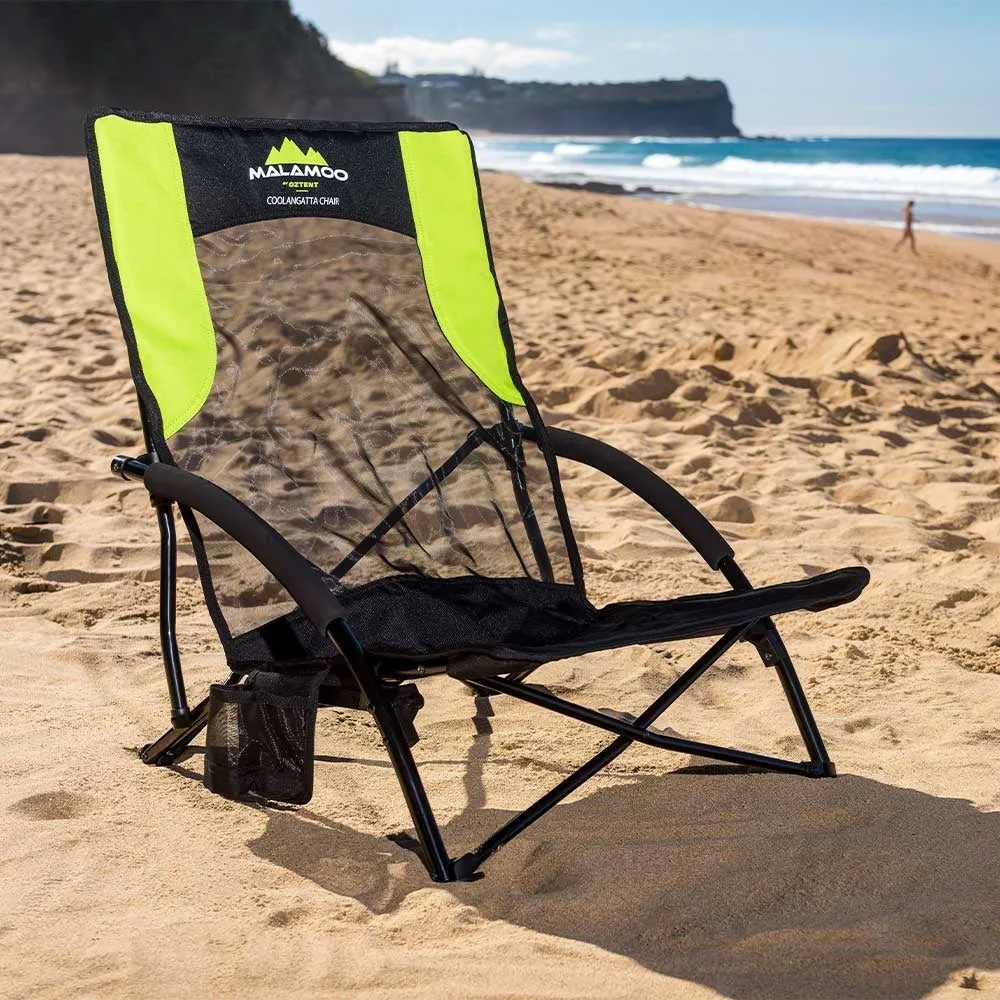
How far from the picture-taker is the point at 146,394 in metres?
2.34

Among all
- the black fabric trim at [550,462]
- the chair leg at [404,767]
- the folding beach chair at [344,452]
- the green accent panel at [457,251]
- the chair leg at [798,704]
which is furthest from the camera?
the green accent panel at [457,251]

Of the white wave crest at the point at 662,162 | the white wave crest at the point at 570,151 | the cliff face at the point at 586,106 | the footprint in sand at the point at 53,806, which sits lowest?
the footprint in sand at the point at 53,806

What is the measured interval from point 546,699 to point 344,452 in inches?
36.8

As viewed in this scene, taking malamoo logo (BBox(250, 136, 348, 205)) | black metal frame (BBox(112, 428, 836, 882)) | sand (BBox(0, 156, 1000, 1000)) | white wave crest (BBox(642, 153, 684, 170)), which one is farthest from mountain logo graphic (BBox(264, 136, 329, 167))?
white wave crest (BBox(642, 153, 684, 170))

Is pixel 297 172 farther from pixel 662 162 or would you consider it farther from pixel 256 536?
pixel 662 162

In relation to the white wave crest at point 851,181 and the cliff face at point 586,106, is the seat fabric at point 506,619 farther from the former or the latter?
the cliff face at point 586,106

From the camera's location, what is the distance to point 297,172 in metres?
2.67

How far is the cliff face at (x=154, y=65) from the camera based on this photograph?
37562 millimetres

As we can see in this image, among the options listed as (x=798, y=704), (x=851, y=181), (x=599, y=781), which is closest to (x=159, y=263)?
(x=599, y=781)

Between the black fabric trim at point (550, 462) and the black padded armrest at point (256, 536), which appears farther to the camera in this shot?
the black fabric trim at point (550, 462)

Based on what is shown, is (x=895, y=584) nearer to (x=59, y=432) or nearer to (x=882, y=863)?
(x=882, y=863)

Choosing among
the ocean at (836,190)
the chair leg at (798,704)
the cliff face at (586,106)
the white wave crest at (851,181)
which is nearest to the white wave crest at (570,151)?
the ocean at (836,190)

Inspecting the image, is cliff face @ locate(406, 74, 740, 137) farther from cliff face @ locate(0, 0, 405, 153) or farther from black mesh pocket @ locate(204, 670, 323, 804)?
black mesh pocket @ locate(204, 670, 323, 804)

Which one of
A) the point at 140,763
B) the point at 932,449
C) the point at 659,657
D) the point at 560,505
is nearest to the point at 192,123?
the point at 560,505
